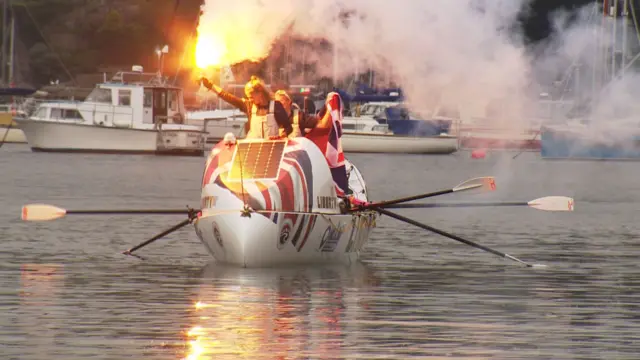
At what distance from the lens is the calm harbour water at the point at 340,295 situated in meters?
18.7

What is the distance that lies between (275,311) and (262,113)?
6257mm

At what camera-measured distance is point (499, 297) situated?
78.1 feet

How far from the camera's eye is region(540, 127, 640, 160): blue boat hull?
83.3m

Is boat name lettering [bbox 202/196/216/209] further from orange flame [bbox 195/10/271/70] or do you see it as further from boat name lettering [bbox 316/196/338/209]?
orange flame [bbox 195/10/271/70]

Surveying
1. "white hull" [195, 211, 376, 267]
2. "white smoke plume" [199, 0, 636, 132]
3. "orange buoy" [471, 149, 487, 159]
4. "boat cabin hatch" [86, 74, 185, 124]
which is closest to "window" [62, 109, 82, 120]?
"boat cabin hatch" [86, 74, 185, 124]

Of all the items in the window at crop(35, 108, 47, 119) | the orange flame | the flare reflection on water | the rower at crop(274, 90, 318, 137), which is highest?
the orange flame

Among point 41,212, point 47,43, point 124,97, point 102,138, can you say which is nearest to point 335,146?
point 41,212

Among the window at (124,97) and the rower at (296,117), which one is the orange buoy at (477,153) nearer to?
the window at (124,97)

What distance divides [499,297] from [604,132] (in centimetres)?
5271

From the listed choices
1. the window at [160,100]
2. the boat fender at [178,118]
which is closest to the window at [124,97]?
the window at [160,100]

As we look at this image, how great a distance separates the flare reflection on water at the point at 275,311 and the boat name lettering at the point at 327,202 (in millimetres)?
1143

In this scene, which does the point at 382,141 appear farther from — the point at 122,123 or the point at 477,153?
the point at 122,123

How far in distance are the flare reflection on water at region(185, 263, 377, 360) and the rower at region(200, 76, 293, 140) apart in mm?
2369

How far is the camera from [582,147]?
281 feet
